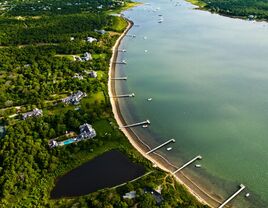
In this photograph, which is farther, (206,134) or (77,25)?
(77,25)

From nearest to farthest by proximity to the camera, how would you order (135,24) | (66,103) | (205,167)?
(205,167), (66,103), (135,24)

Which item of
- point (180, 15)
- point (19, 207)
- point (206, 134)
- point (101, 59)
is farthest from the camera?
point (180, 15)

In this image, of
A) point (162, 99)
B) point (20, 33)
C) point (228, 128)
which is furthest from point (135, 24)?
point (228, 128)

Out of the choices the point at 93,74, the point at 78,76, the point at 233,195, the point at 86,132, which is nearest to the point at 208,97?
the point at 93,74

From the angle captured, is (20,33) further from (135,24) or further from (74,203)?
(74,203)

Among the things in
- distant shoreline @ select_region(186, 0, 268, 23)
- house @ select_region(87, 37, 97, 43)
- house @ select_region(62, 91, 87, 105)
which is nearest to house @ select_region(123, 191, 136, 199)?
house @ select_region(62, 91, 87, 105)

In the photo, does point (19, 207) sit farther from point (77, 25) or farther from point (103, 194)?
point (77, 25)
